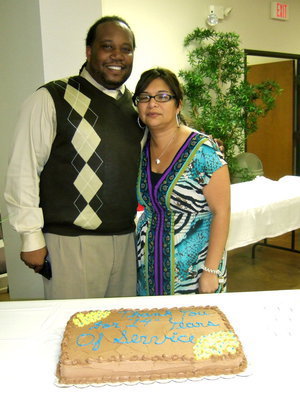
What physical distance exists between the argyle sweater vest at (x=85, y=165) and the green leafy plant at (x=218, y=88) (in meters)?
→ 2.75

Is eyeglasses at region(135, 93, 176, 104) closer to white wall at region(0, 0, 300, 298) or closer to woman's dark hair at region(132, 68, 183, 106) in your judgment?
woman's dark hair at region(132, 68, 183, 106)

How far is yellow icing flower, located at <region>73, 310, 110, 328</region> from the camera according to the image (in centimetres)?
112

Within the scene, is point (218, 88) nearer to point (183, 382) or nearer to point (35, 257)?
point (35, 257)

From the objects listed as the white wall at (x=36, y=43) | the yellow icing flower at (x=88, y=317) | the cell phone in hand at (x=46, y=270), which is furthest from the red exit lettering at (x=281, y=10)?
the yellow icing flower at (x=88, y=317)

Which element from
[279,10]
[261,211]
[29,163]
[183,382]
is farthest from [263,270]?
[279,10]

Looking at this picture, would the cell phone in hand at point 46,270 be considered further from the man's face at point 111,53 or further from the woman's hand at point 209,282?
the man's face at point 111,53

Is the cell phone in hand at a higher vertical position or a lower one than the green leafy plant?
lower

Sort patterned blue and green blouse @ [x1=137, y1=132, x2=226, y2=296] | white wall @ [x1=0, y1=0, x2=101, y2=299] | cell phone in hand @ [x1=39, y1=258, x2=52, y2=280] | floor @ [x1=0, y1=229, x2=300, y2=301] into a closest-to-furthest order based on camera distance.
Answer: patterned blue and green blouse @ [x1=137, y1=132, x2=226, y2=296]
cell phone in hand @ [x1=39, y1=258, x2=52, y2=280]
white wall @ [x1=0, y1=0, x2=101, y2=299]
floor @ [x1=0, y1=229, x2=300, y2=301]

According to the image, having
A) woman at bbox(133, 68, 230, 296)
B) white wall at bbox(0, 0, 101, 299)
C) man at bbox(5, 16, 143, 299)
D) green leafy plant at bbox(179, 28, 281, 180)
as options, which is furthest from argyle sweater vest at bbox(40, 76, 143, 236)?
green leafy plant at bbox(179, 28, 281, 180)

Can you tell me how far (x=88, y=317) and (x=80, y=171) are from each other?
63 centimetres

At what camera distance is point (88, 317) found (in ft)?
3.79

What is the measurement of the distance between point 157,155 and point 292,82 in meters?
5.17

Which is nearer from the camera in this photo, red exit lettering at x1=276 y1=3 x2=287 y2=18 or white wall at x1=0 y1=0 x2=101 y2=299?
white wall at x1=0 y1=0 x2=101 y2=299

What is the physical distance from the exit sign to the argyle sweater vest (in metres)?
4.53
